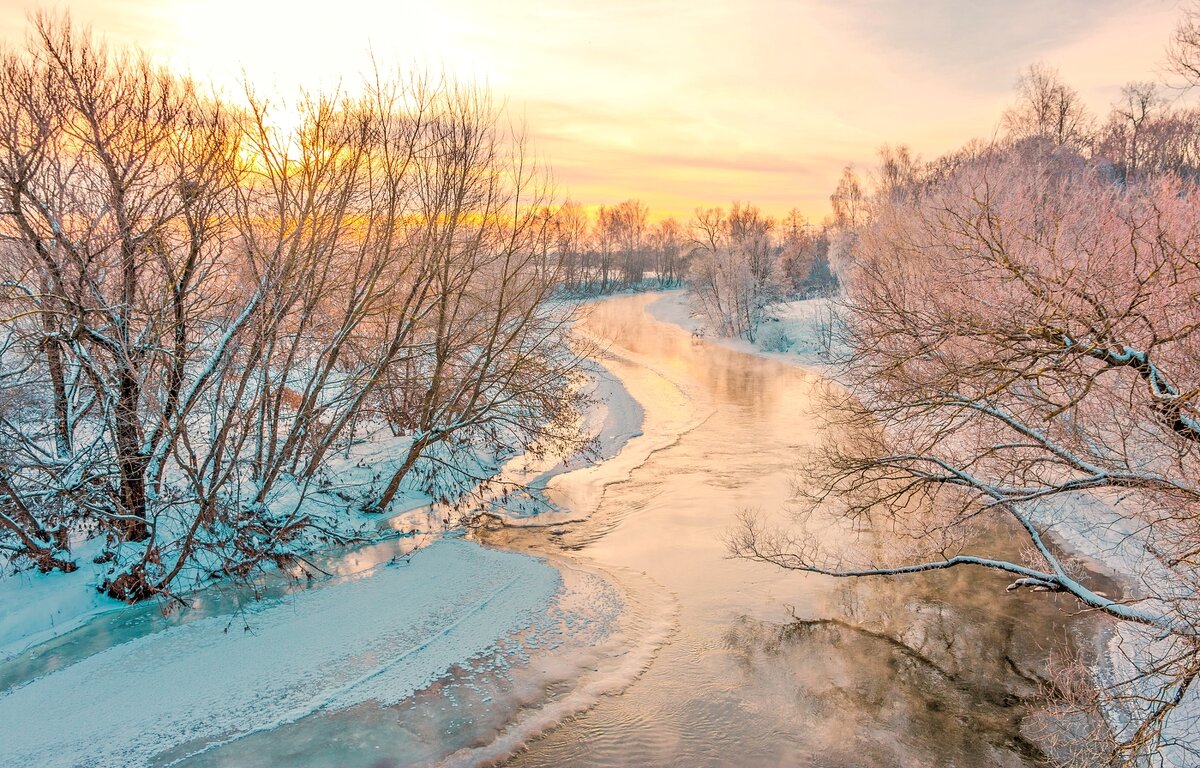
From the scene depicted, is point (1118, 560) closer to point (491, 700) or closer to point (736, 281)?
point (491, 700)

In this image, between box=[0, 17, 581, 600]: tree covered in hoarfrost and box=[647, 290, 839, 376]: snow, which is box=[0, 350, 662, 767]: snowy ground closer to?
box=[0, 17, 581, 600]: tree covered in hoarfrost

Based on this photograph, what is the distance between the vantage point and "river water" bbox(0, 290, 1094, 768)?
7383 millimetres

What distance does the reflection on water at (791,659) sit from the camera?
7484 millimetres

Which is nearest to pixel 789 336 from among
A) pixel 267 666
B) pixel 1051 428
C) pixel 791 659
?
pixel 1051 428

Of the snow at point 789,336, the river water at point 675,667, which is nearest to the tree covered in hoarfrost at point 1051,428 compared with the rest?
the river water at point 675,667

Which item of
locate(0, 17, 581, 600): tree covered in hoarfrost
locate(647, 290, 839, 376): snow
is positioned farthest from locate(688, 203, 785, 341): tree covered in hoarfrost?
locate(0, 17, 581, 600): tree covered in hoarfrost

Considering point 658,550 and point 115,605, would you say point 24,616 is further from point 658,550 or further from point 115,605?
point 658,550

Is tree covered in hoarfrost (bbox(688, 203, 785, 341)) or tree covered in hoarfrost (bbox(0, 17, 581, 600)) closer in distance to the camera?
tree covered in hoarfrost (bbox(0, 17, 581, 600))

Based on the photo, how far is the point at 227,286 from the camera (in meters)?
11.0

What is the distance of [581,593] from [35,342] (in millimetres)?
8421

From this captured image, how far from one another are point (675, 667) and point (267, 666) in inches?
199

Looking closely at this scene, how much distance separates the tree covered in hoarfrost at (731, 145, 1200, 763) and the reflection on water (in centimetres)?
65

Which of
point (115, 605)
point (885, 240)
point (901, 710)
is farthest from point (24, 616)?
point (885, 240)

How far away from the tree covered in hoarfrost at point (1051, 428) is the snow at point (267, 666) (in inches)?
183
